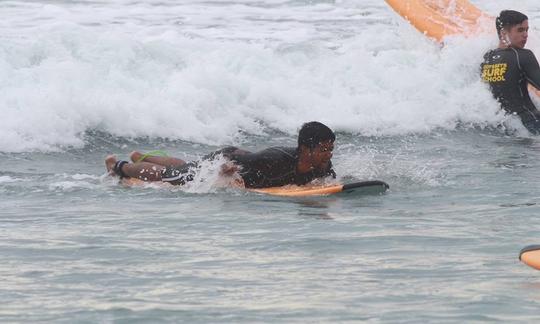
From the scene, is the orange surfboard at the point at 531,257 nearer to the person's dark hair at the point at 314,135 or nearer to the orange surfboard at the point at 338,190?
the orange surfboard at the point at 338,190

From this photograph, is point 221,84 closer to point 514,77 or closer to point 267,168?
point 514,77

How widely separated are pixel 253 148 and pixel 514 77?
257cm

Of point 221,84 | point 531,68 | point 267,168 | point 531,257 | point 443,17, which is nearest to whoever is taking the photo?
point 531,257

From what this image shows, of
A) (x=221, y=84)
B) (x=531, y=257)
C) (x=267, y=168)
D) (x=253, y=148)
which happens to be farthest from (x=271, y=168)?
(x=221, y=84)

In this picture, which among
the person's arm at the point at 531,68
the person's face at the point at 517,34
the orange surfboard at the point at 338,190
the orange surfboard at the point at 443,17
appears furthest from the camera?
the orange surfboard at the point at 443,17

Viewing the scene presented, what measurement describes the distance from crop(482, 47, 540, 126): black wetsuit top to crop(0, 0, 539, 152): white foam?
1.18ft

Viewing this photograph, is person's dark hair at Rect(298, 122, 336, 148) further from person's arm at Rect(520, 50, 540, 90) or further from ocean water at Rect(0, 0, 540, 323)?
person's arm at Rect(520, 50, 540, 90)

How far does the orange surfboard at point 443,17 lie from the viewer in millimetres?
13836

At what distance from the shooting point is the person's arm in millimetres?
11258

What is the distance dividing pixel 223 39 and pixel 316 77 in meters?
2.39

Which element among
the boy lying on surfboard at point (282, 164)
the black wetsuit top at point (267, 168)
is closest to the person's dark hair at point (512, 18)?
the boy lying on surfboard at point (282, 164)

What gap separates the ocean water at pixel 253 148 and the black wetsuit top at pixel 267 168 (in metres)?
0.17

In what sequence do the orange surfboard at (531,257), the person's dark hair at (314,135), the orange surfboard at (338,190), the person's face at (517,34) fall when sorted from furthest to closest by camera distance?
the person's face at (517,34) < the person's dark hair at (314,135) < the orange surfboard at (338,190) < the orange surfboard at (531,257)

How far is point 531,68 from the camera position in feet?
37.1
